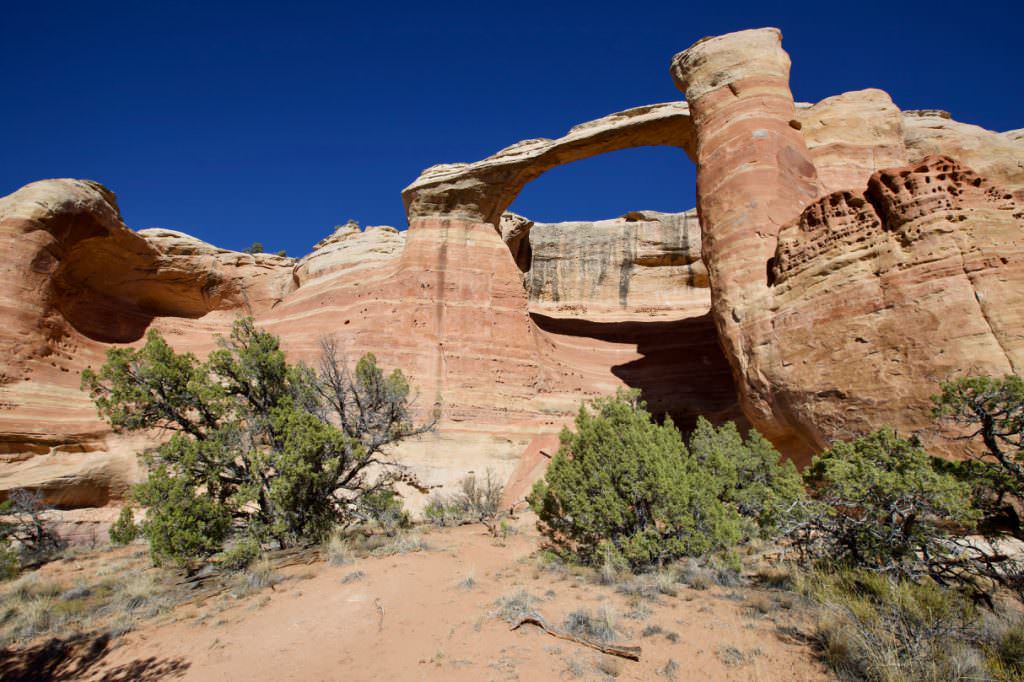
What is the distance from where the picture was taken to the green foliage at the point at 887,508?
15.5ft

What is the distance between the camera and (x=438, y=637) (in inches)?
193

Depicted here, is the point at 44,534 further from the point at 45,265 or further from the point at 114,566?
the point at 45,265

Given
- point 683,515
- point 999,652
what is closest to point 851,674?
point 999,652

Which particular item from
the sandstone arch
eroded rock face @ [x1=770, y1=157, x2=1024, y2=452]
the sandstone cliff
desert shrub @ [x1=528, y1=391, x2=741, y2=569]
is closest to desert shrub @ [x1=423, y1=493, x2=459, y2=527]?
the sandstone cliff

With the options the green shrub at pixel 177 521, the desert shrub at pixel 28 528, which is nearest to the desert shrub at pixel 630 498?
the green shrub at pixel 177 521

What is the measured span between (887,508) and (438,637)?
188 inches

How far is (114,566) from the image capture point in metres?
8.68

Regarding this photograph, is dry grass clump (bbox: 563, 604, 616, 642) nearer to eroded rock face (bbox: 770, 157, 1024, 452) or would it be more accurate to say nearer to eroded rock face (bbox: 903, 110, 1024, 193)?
eroded rock face (bbox: 770, 157, 1024, 452)

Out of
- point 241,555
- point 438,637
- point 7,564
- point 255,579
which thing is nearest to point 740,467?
point 438,637

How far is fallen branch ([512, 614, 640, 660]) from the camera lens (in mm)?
4233

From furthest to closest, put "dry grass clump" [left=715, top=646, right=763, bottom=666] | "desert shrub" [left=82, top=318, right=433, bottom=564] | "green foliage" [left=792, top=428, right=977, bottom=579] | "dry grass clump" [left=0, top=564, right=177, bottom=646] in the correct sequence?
"desert shrub" [left=82, top=318, right=433, bottom=564] → "dry grass clump" [left=0, top=564, right=177, bottom=646] → "green foliage" [left=792, top=428, right=977, bottom=579] → "dry grass clump" [left=715, top=646, right=763, bottom=666]

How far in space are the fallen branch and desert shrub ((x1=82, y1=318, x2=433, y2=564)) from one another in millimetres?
4381

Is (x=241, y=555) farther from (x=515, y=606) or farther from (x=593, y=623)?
(x=593, y=623)

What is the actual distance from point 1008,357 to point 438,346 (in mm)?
11972
